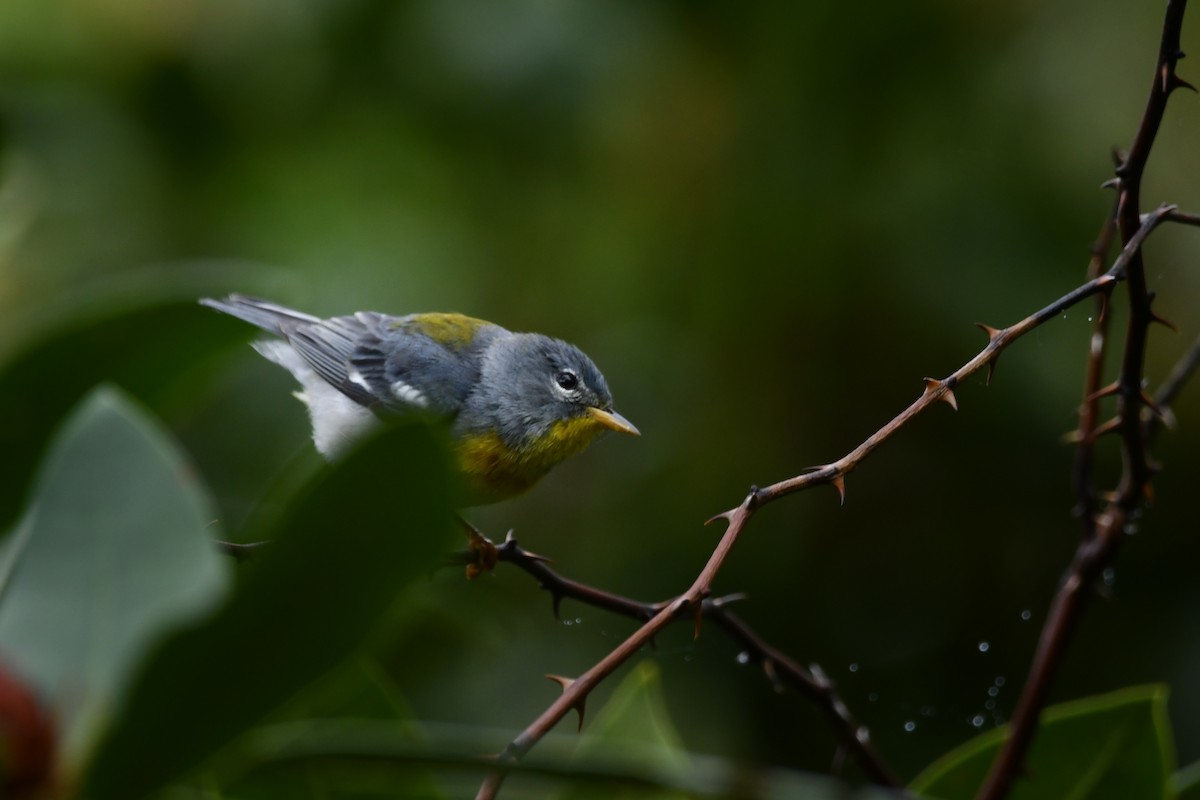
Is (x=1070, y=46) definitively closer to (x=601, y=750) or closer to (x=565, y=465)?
(x=565, y=465)

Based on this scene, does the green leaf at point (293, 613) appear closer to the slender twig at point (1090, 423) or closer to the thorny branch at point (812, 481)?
the thorny branch at point (812, 481)

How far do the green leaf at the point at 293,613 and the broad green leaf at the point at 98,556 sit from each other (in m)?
0.05

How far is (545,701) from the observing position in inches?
130

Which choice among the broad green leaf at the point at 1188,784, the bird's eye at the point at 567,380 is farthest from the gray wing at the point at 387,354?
the broad green leaf at the point at 1188,784

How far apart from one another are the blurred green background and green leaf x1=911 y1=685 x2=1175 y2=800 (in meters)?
1.37

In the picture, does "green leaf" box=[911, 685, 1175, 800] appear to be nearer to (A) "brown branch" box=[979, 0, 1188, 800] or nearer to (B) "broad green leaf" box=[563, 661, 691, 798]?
(A) "brown branch" box=[979, 0, 1188, 800]

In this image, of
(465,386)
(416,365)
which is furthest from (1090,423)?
(416,365)

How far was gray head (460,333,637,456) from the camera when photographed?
3021mm

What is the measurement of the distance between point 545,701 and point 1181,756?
1.70 m

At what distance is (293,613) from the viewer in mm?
804

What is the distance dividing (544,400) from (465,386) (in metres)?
0.22

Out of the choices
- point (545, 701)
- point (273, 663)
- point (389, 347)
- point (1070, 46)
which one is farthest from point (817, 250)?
point (273, 663)

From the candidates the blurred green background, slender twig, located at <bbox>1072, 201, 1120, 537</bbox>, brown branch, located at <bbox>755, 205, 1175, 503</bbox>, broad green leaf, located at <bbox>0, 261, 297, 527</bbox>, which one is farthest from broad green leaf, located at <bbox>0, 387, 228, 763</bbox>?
the blurred green background

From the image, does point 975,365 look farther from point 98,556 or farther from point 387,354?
point 387,354
